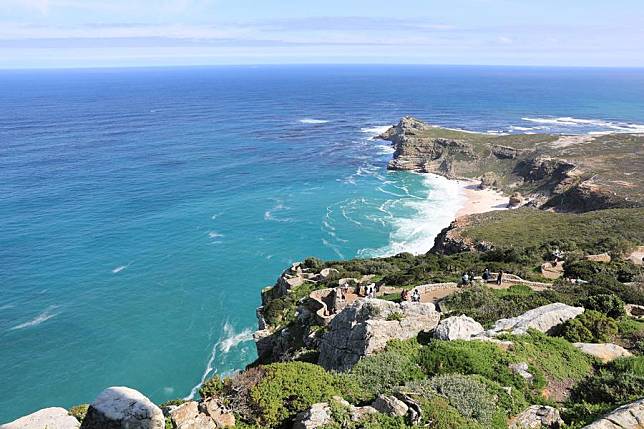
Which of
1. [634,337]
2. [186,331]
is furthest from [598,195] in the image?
[186,331]

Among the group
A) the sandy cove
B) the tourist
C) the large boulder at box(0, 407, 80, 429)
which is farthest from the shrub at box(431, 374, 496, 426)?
the sandy cove

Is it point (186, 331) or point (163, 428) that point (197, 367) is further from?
point (163, 428)

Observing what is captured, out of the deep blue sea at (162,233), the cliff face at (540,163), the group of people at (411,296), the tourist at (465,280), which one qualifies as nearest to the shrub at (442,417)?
the group of people at (411,296)

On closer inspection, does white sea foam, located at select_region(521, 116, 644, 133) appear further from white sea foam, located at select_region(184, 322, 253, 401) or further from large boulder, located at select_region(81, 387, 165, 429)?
large boulder, located at select_region(81, 387, 165, 429)

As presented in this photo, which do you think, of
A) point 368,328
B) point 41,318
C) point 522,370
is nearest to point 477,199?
point 41,318

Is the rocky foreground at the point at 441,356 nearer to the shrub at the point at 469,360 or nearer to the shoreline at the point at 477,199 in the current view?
the shrub at the point at 469,360

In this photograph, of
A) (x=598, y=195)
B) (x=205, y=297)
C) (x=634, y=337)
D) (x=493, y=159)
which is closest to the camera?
(x=634, y=337)

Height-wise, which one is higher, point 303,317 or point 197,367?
point 303,317
